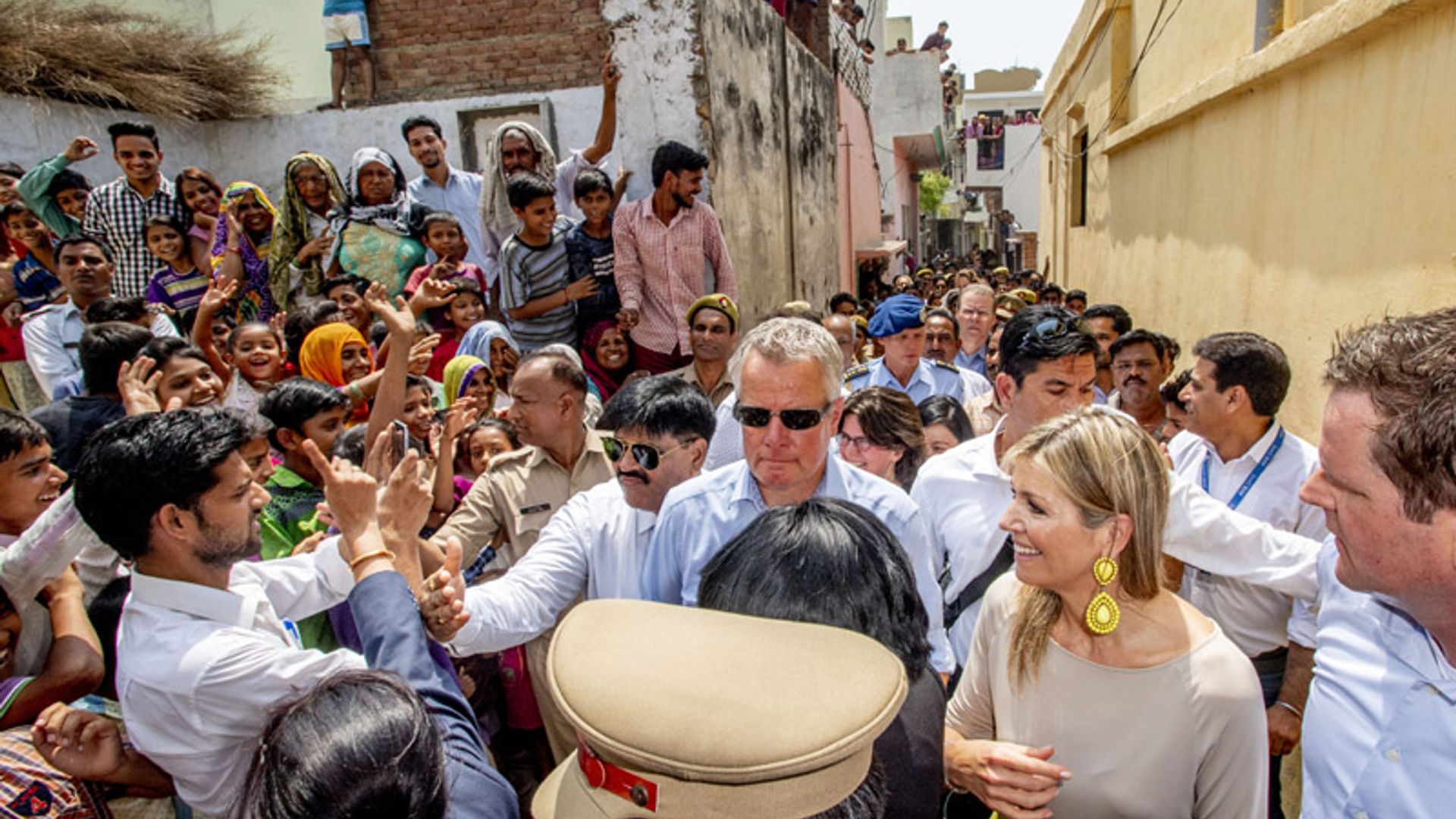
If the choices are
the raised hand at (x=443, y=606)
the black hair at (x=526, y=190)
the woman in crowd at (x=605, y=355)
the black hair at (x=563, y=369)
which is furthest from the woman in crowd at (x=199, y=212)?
the raised hand at (x=443, y=606)

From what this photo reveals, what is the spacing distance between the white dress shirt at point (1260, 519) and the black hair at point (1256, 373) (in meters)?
0.11

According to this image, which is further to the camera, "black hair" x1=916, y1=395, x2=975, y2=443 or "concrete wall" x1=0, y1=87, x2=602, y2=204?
"concrete wall" x1=0, y1=87, x2=602, y2=204

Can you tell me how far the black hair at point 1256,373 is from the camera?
3.02 m

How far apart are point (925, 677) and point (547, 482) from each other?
194cm

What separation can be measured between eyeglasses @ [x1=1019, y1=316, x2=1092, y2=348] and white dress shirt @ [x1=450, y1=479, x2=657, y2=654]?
56.6 inches

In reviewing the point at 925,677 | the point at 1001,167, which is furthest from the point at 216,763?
the point at 1001,167

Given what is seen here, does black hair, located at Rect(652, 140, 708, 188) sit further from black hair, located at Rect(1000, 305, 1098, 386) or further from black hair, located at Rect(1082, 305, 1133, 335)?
black hair, located at Rect(1082, 305, 1133, 335)

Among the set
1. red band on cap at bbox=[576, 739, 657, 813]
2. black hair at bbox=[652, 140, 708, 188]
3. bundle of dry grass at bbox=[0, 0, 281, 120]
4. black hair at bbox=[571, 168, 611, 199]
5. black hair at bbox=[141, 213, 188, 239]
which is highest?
bundle of dry grass at bbox=[0, 0, 281, 120]

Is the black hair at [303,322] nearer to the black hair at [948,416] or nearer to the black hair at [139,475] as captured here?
the black hair at [139,475]

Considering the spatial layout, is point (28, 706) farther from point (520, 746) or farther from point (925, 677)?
point (925, 677)

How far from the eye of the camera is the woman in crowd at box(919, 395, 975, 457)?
3.74 m

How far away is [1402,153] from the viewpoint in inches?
147

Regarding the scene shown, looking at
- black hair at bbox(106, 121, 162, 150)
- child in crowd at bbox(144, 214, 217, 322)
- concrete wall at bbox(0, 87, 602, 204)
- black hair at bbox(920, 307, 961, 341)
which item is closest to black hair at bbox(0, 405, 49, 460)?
child in crowd at bbox(144, 214, 217, 322)

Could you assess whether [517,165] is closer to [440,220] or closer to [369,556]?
[440,220]
